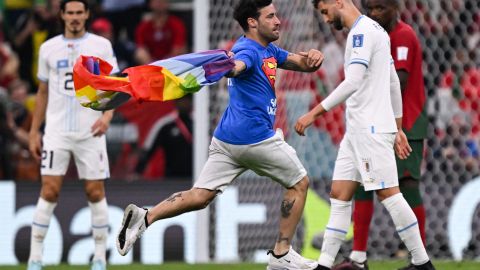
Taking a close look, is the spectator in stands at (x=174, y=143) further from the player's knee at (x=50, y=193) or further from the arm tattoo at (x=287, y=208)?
the arm tattoo at (x=287, y=208)

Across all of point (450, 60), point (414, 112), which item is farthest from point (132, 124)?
point (414, 112)

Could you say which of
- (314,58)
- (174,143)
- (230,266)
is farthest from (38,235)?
(174,143)

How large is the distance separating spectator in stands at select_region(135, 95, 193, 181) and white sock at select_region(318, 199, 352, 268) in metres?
5.18

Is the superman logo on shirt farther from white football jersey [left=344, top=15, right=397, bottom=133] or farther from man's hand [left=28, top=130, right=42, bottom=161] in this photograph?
man's hand [left=28, top=130, right=42, bottom=161]

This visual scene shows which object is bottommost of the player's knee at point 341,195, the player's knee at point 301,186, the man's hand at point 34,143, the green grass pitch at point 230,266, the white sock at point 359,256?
the green grass pitch at point 230,266

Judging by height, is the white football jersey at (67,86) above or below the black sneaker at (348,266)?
above

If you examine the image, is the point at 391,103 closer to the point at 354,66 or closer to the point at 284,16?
the point at 354,66

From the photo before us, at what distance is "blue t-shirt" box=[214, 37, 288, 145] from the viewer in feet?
26.8

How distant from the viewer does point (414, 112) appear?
9.59 m

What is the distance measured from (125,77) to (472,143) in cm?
587

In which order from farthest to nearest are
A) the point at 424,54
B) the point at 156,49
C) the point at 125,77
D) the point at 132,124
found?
the point at 156,49 < the point at 132,124 < the point at 424,54 < the point at 125,77

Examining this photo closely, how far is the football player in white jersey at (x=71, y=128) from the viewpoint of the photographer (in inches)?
389

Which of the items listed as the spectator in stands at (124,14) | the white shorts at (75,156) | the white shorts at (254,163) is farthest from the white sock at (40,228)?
the spectator in stands at (124,14)

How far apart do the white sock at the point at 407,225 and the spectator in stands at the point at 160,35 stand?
23.7ft
